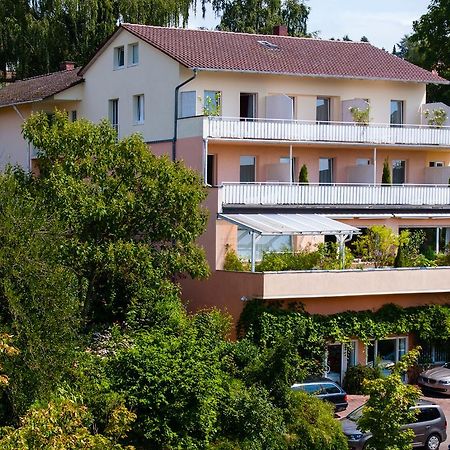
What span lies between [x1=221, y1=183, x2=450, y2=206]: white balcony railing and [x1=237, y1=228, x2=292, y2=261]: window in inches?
52.4

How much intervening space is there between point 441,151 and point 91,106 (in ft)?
53.3

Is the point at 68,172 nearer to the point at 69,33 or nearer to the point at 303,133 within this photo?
the point at 303,133

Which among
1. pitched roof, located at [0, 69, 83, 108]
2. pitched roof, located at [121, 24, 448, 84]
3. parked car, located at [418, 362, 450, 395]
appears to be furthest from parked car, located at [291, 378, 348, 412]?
pitched roof, located at [0, 69, 83, 108]

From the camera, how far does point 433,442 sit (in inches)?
1348

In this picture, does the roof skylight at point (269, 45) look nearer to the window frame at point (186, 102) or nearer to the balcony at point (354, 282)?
the window frame at point (186, 102)

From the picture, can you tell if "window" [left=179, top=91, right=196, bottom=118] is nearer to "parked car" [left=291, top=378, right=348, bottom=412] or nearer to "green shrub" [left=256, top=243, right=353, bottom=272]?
"green shrub" [left=256, top=243, right=353, bottom=272]

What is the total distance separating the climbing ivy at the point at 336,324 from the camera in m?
38.3

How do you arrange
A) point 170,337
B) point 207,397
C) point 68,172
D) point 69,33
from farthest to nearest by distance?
point 69,33 < point 68,172 < point 170,337 < point 207,397

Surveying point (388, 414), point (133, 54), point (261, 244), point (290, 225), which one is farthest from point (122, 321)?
point (133, 54)

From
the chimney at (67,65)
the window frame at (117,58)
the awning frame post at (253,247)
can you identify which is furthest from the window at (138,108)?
the chimney at (67,65)

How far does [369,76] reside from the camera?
47625mm

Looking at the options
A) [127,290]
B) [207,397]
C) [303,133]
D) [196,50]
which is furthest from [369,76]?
[207,397]

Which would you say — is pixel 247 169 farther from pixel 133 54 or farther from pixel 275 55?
pixel 133 54

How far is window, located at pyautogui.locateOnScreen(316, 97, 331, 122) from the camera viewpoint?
4797 cm
